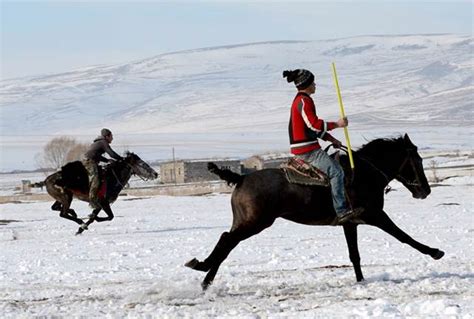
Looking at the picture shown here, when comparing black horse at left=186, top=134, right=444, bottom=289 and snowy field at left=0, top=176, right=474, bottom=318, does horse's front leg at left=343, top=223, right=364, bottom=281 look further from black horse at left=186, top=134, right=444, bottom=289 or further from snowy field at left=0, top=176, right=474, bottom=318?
snowy field at left=0, top=176, right=474, bottom=318

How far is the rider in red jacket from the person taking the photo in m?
12.1

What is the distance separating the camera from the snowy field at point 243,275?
34.1 feet

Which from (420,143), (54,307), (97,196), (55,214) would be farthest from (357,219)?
(420,143)

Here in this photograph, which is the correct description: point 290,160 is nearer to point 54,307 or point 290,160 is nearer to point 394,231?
point 394,231

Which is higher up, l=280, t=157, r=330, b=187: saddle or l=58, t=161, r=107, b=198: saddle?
l=280, t=157, r=330, b=187: saddle

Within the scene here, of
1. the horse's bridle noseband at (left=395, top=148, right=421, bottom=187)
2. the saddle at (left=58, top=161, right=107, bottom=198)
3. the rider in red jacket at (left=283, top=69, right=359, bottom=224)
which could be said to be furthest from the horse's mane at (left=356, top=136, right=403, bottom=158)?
the saddle at (left=58, top=161, right=107, bottom=198)

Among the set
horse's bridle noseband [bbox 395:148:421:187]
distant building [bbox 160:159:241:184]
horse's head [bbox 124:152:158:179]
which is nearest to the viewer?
horse's bridle noseband [bbox 395:148:421:187]

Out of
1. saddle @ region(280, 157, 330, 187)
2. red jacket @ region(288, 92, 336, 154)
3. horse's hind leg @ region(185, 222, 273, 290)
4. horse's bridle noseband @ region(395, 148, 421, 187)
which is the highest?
red jacket @ region(288, 92, 336, 154)

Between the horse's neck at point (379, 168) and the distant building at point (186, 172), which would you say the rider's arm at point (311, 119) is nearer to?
the horse's neck at point (379, 168)

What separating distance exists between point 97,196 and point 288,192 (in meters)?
12.6

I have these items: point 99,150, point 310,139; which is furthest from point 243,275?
point 99,150

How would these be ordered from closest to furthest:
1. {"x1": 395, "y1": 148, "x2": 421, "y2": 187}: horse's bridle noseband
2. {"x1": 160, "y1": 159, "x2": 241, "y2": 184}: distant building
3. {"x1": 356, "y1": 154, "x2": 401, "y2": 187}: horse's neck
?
{"x1": 356, "y1": 154, "x2": 401, "y2": 187}: horse's neck < {"x1": 395, "y1": 148, "x2": 421, "y2": 187}: horse's bridle noseband < {"x1": 160, "y1": 159, "x2": 241, "y2": 184}: distant building

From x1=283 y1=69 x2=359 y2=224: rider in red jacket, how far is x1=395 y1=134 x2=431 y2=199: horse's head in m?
1.52

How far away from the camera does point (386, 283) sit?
1198 centimetres
